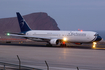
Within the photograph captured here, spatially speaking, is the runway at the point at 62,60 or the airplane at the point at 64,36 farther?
the airplane at the point at 64,36

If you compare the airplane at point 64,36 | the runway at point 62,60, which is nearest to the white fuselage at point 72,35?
the airplane at point 64,36

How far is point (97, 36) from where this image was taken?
54688mm

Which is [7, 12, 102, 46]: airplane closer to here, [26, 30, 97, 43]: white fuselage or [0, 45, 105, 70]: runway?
[26, 30, 97, 43]: white fuselage

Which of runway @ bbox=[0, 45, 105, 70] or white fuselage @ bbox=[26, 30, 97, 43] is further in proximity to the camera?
white fuselage @ bbox=[26, 30, 97, 43]

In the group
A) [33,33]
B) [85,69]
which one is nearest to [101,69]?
[85,69]

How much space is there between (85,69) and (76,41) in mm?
35733

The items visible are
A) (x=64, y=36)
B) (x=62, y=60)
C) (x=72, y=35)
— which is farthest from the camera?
(x=64, y=36)

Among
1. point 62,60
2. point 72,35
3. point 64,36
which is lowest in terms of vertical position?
point 64,36

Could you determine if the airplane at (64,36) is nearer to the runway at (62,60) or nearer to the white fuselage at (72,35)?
the white fuselage at (72,35)

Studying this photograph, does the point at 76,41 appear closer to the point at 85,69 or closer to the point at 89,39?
the point at 89,39

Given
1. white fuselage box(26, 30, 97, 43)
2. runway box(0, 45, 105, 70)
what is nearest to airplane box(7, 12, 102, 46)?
white fuselage box(26, 30, 97, 43)

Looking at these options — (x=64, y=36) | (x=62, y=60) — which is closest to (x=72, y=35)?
(x=64, y=36)

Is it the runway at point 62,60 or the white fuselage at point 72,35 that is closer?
the runway at point 62,60

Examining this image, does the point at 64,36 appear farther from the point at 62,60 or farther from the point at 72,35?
the point at 62,60
